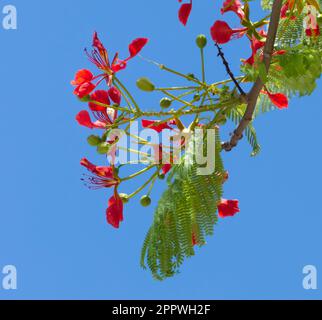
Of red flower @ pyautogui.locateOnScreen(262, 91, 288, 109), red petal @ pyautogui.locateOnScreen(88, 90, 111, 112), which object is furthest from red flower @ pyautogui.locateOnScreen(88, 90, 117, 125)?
red flower @ pyautogui.locateOnScreen(262, 91, 288, 109)

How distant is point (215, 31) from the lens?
99.5 inches

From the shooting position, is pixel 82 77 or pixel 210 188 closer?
pixel 210 188

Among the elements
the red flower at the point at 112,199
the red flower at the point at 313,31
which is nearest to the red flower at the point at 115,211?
the red flower at the point at 112,199

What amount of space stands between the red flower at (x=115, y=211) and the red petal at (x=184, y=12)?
61 cm

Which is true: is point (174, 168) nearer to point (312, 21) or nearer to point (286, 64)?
point (286, 64)

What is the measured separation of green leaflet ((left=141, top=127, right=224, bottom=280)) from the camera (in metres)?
2.33

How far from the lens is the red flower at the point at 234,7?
251 cm

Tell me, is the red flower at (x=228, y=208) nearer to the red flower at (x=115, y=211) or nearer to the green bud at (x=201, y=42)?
the red flower at (x=115, y=211)

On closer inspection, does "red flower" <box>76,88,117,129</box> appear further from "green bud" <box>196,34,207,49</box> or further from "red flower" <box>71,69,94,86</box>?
"green bud" <box>196,34,207,49</box>

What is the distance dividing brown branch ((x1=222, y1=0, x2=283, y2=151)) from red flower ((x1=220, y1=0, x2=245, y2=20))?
226 millimetres

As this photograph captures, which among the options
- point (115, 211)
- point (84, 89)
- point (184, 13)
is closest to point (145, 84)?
point (84, 89)

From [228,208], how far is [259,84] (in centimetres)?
54

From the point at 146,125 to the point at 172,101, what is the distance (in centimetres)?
14

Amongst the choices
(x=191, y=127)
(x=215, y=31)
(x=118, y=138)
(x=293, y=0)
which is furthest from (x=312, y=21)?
(x=118, y=138)
